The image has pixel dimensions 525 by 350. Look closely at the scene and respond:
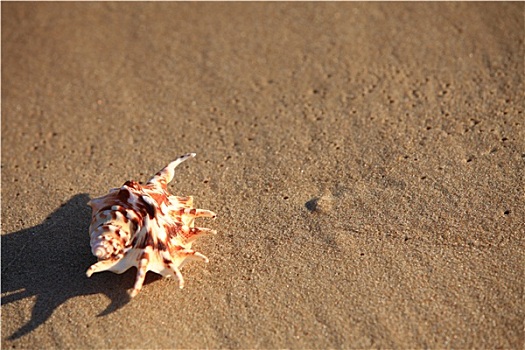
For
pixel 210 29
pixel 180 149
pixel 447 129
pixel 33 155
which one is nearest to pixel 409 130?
pixel 447 129

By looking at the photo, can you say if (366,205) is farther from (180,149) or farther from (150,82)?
(150,82)

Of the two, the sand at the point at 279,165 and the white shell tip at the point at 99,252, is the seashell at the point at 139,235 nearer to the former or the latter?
the white shell tip at the point at 99,252

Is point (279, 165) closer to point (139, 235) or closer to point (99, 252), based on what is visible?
point (139, 235)

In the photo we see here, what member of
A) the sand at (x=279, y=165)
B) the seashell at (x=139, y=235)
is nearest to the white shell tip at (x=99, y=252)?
the seashell at (x=139, y=235)

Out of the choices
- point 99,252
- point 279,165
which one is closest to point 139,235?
point 99,252

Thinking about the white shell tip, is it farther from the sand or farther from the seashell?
the sand

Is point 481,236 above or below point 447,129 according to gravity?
below

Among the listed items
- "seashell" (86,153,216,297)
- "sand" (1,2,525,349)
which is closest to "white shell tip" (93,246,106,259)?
"seashell" (86,153,216,297)
